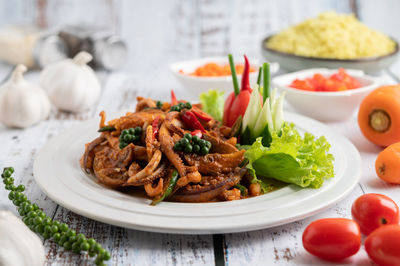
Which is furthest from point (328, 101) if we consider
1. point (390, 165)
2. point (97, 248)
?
point (97, 248)

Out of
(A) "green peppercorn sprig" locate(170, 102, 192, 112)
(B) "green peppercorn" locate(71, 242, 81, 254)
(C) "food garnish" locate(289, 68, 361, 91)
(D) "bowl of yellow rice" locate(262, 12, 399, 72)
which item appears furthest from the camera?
(D) "bowl of yellow rice" locate(262, 12, 399, 72)

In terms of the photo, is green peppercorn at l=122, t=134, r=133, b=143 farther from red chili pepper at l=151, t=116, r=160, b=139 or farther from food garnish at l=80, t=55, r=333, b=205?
red chili pepper at l=151, t=116, r=160, b=139

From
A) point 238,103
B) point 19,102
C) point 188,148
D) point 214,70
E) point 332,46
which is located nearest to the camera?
point 188,148

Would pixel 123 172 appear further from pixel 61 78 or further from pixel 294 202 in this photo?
pixel 61 78

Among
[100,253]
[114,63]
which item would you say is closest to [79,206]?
[100,253]

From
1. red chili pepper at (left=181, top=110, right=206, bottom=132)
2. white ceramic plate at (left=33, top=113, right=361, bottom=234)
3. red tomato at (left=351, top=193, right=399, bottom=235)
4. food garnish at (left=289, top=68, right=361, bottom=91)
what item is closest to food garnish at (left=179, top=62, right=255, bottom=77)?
food garnish at (left=289, top=68, right=361, bottom=91)

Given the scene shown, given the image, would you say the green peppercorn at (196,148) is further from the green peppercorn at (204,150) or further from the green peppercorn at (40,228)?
the green peppercorn at (40,228)

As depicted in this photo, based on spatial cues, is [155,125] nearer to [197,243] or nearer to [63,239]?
[197,243]
